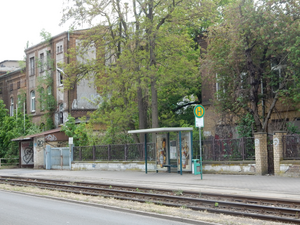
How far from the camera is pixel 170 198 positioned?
12344 millimetres

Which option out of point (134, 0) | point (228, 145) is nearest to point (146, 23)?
point (134, 0)

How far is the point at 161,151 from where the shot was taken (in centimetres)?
2233

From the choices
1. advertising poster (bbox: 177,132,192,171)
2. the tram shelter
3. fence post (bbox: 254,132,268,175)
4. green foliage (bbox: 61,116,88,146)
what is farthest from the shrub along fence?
green foliage (bbox: 61,116,88,146)

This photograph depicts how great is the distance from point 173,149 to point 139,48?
764cm

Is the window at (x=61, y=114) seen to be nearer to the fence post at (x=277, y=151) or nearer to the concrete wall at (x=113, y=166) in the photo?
the concrete wall at (x=113, y=166)

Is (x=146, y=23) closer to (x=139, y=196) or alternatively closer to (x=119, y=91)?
(x=119, y=91)

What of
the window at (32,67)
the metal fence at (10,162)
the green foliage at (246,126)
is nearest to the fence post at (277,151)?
the green foliage at (246,126)

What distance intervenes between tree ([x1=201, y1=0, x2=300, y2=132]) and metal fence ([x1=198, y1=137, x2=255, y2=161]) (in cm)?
166

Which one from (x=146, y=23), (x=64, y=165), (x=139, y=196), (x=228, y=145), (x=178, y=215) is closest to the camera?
(x=178, y=215)

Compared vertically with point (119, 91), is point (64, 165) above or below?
A: below

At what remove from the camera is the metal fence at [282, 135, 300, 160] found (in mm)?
17609

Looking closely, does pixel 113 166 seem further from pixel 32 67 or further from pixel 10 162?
pixel 32 67

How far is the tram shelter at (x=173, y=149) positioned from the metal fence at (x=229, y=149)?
3.81 ft

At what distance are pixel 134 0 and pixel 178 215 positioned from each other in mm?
18876
